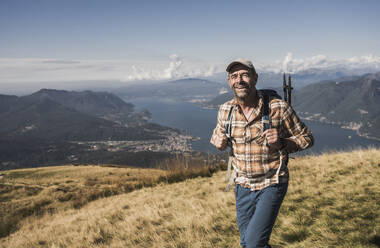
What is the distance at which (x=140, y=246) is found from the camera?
4.05 m

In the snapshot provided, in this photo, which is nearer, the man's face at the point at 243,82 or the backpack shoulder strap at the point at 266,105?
the backpack shoulder strap at the point at 266,105

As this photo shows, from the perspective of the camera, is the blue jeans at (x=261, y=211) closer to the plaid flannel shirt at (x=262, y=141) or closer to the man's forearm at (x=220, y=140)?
the plaid flannel shirt at (x=262, y=141)

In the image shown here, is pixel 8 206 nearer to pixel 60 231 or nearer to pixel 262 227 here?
pixel 60 231

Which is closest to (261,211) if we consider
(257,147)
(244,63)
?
(257,147)

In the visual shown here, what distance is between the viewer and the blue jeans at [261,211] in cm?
245

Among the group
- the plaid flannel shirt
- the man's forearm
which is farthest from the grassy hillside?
the man's forearm

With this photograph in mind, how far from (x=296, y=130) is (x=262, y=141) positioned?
1.37ft

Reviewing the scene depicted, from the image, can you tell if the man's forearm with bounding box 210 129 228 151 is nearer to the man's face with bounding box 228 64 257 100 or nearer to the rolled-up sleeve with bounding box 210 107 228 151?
the rolled-up sleeve with bounding box 210 107 228 151

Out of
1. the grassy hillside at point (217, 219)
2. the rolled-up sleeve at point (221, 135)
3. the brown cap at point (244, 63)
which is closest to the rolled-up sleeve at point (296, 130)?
the brown cap at point (244, 63)

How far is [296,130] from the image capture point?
2.55 metres

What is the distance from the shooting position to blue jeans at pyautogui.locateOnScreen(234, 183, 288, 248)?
245cm

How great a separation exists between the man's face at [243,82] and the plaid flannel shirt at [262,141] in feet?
0.65

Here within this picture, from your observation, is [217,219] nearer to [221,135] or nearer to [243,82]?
[221,135]

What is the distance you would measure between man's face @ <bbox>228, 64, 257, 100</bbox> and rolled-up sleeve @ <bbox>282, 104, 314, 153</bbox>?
47 centimetres
